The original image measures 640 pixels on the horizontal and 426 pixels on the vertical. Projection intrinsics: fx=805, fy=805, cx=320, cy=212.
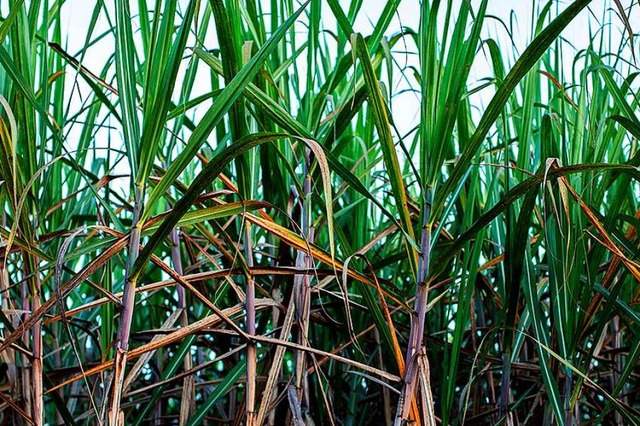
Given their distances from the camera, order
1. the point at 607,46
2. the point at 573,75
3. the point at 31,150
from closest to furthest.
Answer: the point at 31,150 < the point at 573,75 < the point at 607,46

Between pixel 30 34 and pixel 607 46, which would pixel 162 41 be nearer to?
pixel 30 34

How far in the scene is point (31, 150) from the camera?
921 mm

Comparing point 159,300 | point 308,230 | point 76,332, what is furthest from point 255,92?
point 159,300

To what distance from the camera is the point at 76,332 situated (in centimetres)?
131

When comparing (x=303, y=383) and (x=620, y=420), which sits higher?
(x=303, y=383)

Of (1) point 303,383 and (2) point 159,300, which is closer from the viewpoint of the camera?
(1) point 303,383

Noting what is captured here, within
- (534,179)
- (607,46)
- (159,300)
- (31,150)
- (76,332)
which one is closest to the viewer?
(534,179)

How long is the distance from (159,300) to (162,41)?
865mm

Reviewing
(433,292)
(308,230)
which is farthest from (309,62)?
(433,292)

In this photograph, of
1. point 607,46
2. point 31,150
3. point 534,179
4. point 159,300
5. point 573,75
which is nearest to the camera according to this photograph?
point 534,179

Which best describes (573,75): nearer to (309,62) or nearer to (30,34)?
(309,62)

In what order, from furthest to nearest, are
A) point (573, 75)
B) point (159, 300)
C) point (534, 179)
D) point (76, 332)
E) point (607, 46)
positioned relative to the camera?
1. point (159, 300)
2. point (607, 46)
3. point (76, 332)
4. point (573, 75)
5. point (534, 179)

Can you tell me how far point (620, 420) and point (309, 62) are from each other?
67 cm

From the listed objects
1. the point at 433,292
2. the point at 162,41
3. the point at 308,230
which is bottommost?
the point at 433,292
